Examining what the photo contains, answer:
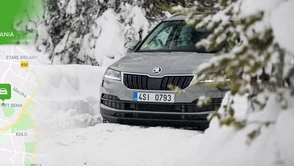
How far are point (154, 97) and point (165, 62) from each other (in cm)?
60

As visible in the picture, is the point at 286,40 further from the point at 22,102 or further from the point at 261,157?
the point at 22,102

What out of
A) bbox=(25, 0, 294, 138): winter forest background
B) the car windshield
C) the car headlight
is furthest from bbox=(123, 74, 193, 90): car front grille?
bbox=(25, 0, 294, 138): winter forest background

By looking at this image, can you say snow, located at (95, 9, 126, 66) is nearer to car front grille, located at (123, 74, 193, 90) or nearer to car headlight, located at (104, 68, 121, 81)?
car headlight, located at (104, 68, 121, 81)

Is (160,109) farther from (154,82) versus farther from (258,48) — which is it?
(258,48)

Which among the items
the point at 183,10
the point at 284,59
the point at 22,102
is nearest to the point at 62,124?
the point at 22,102

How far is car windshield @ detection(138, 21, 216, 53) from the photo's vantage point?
855cm

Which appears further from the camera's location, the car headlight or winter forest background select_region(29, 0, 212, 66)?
winter forest background select_region(29, 0, 212, 66)

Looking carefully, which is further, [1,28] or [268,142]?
[1,28]

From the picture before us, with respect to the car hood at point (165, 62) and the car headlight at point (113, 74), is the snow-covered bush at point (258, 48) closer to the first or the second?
the car hood at point (165, 62)

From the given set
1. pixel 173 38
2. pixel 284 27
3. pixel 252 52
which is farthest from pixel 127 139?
pixel 284 27

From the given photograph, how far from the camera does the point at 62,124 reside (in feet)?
27.9

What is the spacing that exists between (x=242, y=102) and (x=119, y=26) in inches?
357

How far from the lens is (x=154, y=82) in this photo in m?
7.55

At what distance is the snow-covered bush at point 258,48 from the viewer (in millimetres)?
3811
